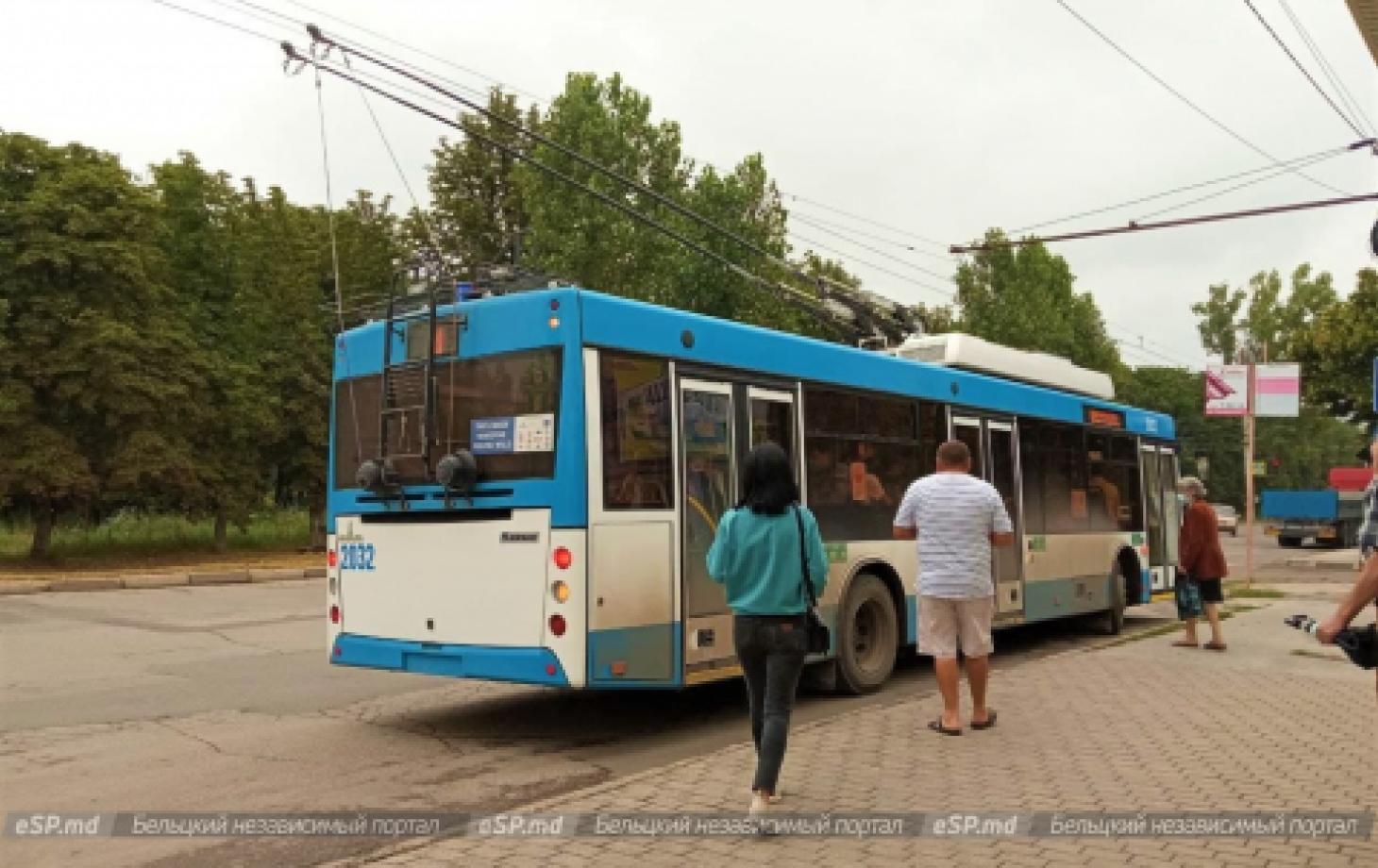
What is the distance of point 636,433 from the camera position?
739 cm

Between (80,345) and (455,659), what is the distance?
22.1 meters

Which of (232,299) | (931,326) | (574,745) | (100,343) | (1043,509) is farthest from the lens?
(931,326)

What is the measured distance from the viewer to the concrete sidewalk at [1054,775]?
4.77m

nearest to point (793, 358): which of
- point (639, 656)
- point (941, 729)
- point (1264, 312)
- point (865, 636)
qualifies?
point (865, 636)

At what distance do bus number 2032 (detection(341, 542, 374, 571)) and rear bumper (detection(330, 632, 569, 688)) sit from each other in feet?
1.68

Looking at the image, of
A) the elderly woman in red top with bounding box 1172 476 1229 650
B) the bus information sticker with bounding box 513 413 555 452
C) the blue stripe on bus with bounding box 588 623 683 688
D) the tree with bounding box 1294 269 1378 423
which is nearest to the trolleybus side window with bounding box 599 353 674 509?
the bus information sticker with bounding box 513 413 555 452

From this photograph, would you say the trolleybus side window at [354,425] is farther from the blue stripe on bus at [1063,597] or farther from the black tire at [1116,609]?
the black tire at [1116,609]

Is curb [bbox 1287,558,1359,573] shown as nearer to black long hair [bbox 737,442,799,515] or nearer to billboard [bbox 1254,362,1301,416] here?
billboard [bbox 1254,362,1301,416]

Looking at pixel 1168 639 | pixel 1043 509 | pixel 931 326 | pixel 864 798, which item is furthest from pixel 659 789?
pixel 931 326

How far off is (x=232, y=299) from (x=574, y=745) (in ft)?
89.8

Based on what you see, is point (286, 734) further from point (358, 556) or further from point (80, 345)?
point (80, 345)

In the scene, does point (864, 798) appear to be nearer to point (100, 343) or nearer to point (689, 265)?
point (100, 343)

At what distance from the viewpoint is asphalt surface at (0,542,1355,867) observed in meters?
5.95

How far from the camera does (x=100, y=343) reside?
25.3 meters
